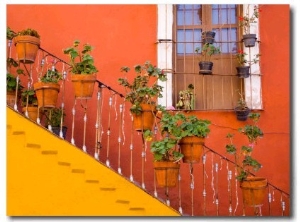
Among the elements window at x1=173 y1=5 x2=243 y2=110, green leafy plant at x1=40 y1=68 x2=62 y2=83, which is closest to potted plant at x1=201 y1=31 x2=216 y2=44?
window at x1=173 y1=5 x2=243 y2=110

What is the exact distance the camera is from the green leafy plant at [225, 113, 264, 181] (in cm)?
663

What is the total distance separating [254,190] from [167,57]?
88.8 inches

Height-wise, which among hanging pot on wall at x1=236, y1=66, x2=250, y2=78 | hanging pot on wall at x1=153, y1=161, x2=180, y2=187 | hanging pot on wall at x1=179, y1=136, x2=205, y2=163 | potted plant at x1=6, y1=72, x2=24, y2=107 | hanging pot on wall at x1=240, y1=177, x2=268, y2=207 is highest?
hanging pot on wall at x1=236, y1=66, x2=250, y2=78

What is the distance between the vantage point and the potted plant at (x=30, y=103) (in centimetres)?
692

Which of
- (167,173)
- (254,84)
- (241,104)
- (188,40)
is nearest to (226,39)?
(188,40)

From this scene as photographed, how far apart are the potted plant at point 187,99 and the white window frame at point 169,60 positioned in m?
0.13

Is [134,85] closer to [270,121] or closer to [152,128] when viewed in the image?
[152,128]

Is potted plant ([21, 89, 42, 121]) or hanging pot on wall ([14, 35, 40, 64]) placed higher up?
hanging pot on wall ([14, 35, 40, 64])

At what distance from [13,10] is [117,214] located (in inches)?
139

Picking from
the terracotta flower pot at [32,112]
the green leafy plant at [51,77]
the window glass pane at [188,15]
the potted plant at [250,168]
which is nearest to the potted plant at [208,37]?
the window glass pane at [188,15]

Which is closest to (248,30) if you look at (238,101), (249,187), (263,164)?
(238,101)

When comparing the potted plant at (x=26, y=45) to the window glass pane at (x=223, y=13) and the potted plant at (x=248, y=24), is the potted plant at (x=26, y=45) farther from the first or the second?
the potted plant at (x=248, y=24)

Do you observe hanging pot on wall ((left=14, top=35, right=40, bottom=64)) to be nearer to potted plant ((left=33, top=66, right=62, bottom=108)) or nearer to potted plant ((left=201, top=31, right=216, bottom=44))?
potted plant ((left=33, top=66, right=62, bottom=108))

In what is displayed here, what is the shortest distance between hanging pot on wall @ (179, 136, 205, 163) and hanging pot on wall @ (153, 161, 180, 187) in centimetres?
17
